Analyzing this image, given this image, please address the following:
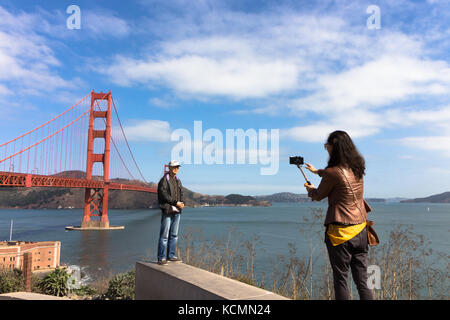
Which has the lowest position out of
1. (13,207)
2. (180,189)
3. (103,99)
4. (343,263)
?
(13,207)

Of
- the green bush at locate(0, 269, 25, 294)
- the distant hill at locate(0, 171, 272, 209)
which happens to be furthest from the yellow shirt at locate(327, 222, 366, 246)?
the distant hill at locate(0, 171, 272, 209)

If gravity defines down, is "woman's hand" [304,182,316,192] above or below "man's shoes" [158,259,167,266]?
above

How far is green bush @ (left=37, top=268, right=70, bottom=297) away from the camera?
736cm

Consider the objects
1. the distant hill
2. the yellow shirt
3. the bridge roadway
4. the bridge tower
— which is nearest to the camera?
the yellow shirt

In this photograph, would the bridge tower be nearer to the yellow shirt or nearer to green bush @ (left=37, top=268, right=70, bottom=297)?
green bush @ (left=37, top=268, right=70, bottom=297)

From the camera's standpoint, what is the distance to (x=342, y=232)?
2.31 meters

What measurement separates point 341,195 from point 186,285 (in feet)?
6.13

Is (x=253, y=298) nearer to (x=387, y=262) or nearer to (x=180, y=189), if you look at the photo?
(x=180, y=189)

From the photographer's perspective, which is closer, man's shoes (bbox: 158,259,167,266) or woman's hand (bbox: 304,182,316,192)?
woman's hand (bbox: 304,182,316,192)

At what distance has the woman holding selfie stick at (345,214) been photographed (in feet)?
7.63

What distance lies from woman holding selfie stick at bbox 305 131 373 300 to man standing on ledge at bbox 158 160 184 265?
7.65ft

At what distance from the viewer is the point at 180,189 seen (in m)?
4.50
